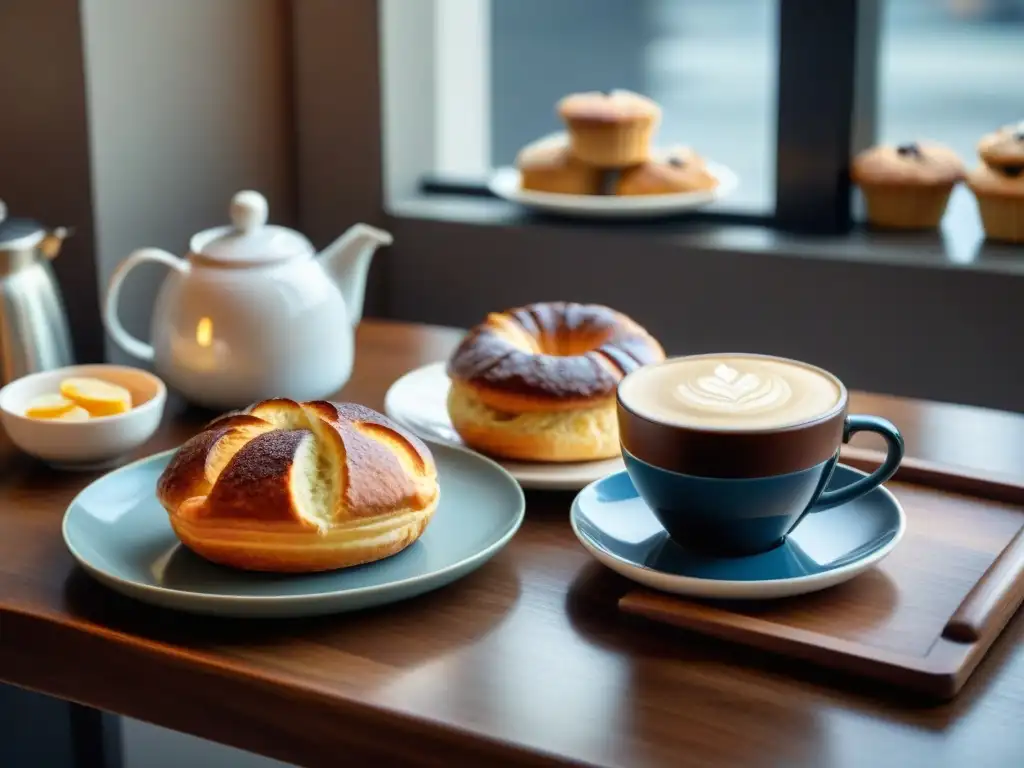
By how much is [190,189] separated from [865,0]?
0.91 meters

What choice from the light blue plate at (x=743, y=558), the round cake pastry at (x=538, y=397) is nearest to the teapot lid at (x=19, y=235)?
the round cake pastry at (x=538, y=397)

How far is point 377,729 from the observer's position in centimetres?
70

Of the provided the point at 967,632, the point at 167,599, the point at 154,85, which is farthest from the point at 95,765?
the point at 967,632

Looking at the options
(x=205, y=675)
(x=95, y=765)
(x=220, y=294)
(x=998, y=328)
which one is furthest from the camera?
(x=998, y=328)

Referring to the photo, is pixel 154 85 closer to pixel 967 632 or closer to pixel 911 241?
pixel 911 241

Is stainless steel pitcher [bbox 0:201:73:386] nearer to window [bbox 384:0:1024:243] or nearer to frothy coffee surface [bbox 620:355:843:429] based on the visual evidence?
frothy coffee surface [bbox 620:355:843:429]

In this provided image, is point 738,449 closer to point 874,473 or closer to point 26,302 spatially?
point 874,473

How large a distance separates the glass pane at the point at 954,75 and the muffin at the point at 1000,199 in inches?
2.9

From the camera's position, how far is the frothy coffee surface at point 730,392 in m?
0.80

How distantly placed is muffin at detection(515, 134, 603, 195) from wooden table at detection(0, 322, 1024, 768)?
1.01m

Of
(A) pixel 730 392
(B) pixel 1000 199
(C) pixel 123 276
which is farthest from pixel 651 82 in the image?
(A) pixel 730 392

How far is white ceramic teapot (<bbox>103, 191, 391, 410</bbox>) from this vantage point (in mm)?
1149

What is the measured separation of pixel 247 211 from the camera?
117cm

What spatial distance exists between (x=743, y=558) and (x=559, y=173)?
1.08m
